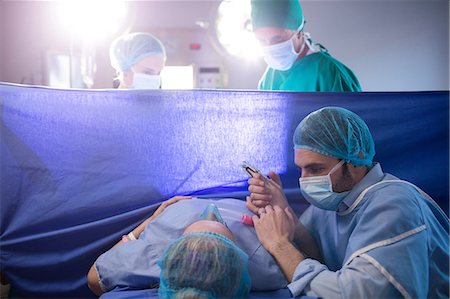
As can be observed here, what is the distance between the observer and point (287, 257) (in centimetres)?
123

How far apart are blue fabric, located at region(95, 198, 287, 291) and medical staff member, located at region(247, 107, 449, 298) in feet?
0.13

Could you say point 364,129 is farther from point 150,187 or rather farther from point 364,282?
point 150,187

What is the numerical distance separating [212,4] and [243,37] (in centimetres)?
42

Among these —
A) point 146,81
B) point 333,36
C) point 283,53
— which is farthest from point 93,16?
point 283,53

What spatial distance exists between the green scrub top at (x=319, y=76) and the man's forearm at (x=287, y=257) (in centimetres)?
85

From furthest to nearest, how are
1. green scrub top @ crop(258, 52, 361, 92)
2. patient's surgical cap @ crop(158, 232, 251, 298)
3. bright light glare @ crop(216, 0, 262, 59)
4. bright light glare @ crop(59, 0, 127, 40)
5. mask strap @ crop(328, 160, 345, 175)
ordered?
bright light glare @ crop(216, 0, 262, 59) → bright light glare @ crop(59, 0, 127, 40) → green scrub top @ crop(258, 52, 361, 92) → mask strap @ crop(328, 160, 345, 175) → patient's surgical cap @ crop(158, 232, 251, 298)

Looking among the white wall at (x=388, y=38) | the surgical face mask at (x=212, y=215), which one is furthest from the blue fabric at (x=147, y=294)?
the white wall at (x=388, y=38)

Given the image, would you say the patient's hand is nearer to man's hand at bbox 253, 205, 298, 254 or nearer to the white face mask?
man's hand at bbox 253, 205, 298, 254

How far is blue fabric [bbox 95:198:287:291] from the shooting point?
1.21 metres

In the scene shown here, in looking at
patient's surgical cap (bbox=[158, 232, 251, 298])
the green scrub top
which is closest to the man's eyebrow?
patient's surgical cap (bbox=[158, 232, 251, 298])

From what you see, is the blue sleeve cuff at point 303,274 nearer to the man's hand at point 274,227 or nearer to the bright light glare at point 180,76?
the man's hand at point 274,227

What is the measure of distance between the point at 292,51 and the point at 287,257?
3.47 ft

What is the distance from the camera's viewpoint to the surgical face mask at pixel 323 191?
126cm

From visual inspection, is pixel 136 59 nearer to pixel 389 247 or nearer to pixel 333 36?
pixel 389 247
